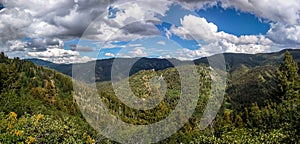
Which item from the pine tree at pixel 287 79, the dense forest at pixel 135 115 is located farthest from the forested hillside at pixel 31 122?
the pine tree at pixel 287 79

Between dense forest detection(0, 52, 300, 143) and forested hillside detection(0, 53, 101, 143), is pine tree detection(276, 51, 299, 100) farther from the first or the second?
forested hillside detection(0, 53, 101, 143)

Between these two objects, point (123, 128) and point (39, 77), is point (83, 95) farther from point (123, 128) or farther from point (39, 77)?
point (123, 128)

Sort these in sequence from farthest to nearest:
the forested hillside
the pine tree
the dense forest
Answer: the pine tree < the dense forest < the forested hillside

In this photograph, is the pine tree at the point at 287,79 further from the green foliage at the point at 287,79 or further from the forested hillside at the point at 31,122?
the forested hillside at the point at 31,122

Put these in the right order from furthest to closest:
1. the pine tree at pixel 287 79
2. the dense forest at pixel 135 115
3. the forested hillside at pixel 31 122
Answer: the pine tree at pixel 287 79 < the dense forest at pixel 135 115 < the forested hillside at pixel 31 122

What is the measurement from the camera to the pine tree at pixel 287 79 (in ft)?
223

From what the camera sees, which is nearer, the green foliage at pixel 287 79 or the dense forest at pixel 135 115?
the dense forest at pixel 135 115

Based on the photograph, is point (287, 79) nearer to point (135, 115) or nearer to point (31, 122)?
point (31, 122)

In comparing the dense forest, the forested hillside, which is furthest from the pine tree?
the forested hillside

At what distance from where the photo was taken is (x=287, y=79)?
69.6 metres

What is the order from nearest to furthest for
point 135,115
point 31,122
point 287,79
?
point 31,122
point 287,79
point 135,115

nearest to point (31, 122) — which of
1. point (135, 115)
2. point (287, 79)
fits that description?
point (287, 79)

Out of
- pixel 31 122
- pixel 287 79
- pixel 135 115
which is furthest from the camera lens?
pixel 135 115

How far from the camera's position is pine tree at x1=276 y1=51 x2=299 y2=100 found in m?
68.1
